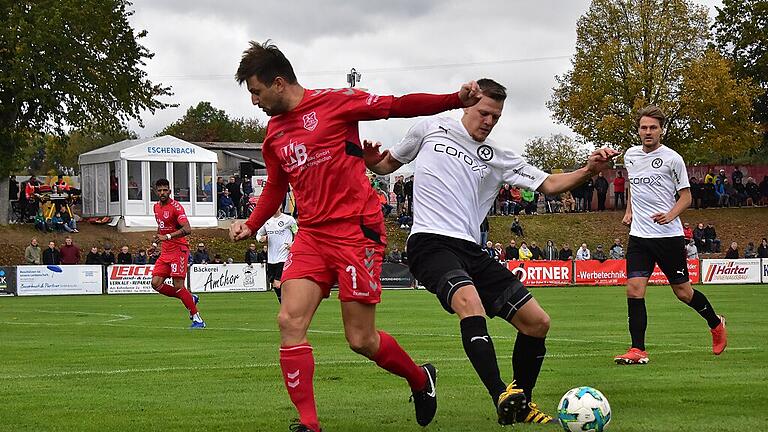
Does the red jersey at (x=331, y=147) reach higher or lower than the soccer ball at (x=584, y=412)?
higher

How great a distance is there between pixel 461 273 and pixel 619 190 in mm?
49737

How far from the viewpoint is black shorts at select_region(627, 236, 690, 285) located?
12.3m

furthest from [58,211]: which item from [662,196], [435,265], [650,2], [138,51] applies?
[435,265]

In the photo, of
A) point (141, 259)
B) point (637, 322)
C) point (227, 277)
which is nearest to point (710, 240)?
point (227, 277)

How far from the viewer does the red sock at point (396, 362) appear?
7.61m

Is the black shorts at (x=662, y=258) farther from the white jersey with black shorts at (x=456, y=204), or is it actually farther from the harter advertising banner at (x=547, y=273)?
the harter advertising banner at (x=547, y=273)

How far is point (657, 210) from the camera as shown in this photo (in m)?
12.3

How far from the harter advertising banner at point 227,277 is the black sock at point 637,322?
1098 inches

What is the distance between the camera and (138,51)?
55031 millimetres

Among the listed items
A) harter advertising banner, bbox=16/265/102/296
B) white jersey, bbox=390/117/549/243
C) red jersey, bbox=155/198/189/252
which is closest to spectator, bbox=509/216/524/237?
harter advertising banner, bbox=16/265/102/296

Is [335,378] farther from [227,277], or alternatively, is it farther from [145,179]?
[145,179]

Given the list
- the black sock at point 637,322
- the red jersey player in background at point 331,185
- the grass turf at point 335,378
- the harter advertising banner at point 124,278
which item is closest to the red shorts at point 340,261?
the red jersey player in background at point 331,185

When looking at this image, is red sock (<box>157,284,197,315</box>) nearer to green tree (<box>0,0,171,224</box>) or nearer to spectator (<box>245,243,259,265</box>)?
spectator (<box>245,243,259,265</box>)

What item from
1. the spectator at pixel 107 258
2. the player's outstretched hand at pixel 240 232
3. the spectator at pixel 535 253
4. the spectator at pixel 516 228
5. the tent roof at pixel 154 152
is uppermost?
the tent roof at pixel 154 152
